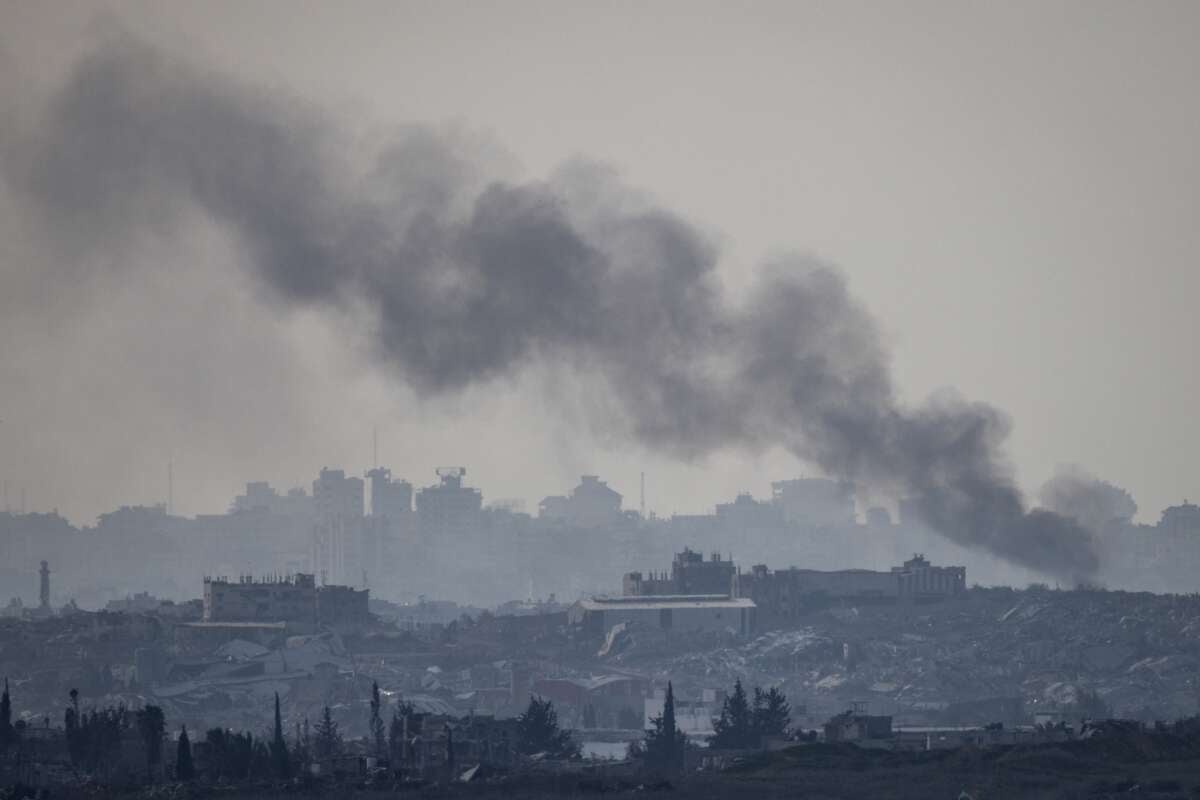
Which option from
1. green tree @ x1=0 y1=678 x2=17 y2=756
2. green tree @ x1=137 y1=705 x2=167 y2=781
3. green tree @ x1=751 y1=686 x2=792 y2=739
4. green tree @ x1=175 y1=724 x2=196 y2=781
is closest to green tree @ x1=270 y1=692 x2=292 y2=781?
green tree @ x1=175 y1=724 x2=196 y2=781

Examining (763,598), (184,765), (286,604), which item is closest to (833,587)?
(763,598)

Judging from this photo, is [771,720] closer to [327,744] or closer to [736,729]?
[736,729]

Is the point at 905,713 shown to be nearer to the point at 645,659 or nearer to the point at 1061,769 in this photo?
the point at 645,659

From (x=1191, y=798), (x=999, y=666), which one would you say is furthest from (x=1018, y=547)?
(x=1191, y=798)

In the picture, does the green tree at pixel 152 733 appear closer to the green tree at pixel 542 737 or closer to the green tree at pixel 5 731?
the green tree at pixel 5 731

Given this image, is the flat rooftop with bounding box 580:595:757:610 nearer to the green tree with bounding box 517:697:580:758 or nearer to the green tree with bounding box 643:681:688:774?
the green tree with bounding box 517:697:580:758

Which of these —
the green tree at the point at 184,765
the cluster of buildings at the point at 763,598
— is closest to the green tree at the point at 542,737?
the green tree at the point at 184,765
